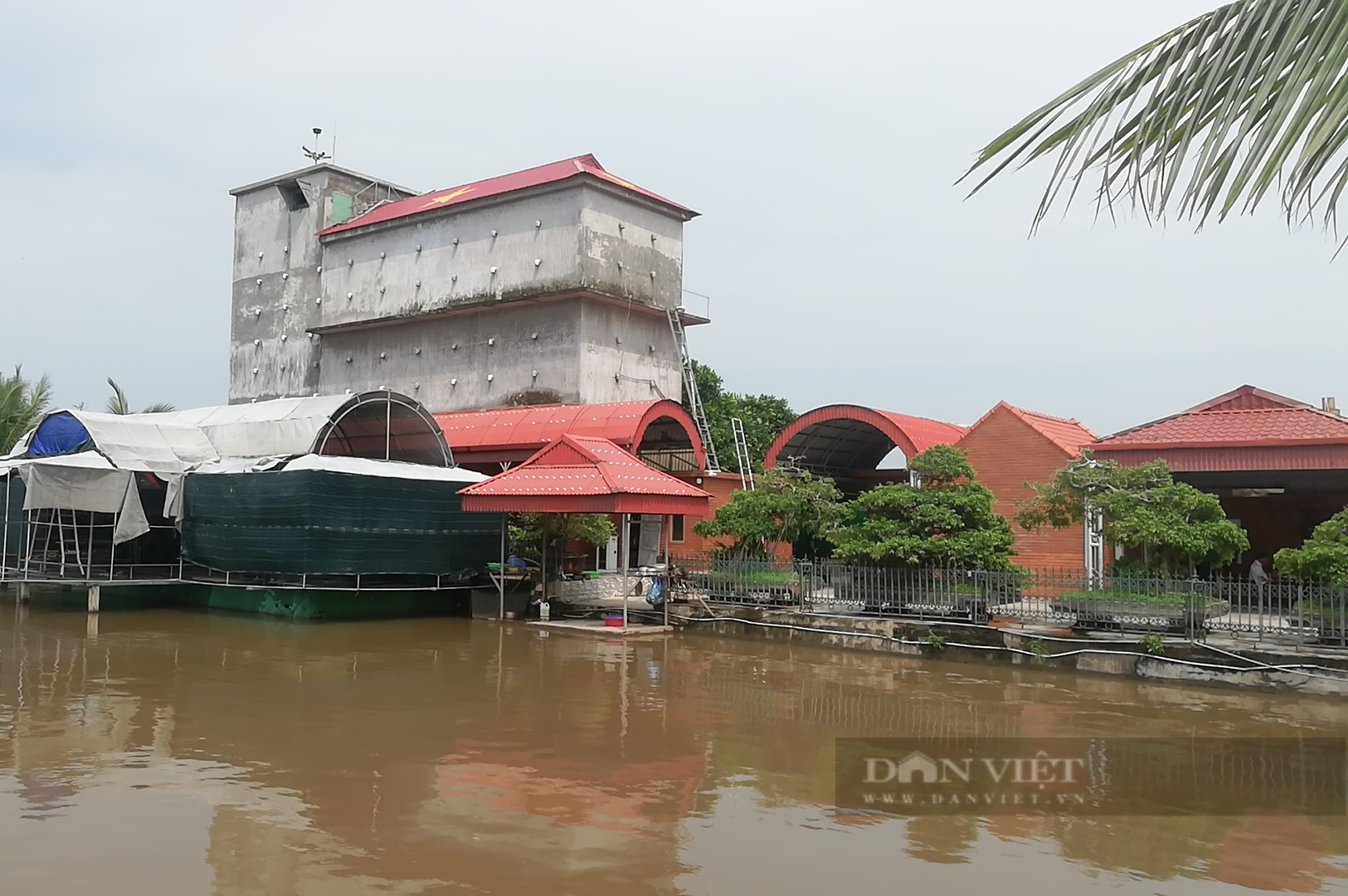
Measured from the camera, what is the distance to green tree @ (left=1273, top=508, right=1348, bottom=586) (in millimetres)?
12867

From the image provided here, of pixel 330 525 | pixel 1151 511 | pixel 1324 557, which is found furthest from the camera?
pixel 330 525

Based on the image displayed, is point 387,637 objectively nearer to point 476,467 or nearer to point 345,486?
point 345,486

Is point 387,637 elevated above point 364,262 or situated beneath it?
situated beneath

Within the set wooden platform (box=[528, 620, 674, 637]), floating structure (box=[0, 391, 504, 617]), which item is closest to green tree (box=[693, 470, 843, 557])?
wooden platform (box=[528, 620, 674, 637])

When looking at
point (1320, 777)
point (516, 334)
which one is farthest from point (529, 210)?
point (1320, 777)

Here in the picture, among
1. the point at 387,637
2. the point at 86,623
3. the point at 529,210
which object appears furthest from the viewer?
the point at 529,210

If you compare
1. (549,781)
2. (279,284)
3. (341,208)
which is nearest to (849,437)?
(549,781)

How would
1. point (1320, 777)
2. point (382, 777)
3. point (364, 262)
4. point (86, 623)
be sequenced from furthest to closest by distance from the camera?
point (364, 262)
point (86, 623)
point (1320, 777)
point (382, 777)

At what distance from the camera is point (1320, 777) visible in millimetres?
8570

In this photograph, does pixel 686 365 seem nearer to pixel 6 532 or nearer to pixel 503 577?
pixel 503 577

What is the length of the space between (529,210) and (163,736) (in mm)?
24076

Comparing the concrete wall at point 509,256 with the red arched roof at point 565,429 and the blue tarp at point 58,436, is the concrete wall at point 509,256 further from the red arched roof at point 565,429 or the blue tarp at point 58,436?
the blue tarp at point 58,436

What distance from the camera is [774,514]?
1927 centimetres

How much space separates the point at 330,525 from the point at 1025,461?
1394 cm
